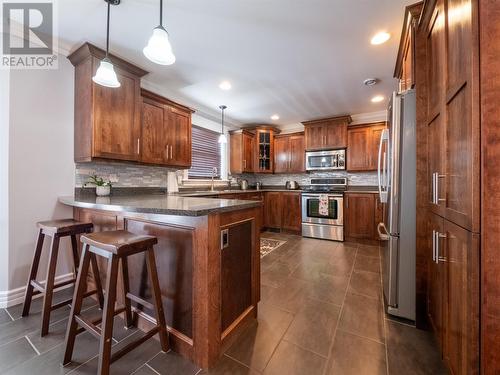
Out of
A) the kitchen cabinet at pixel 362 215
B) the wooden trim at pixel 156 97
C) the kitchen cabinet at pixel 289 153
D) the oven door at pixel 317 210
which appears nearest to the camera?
the wooden trim at pixel 156 97

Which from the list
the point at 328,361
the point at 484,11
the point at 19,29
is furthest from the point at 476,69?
the point at 19,29

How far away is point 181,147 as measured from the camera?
3.21 metres

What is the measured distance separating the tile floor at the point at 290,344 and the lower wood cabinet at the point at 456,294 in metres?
0.29

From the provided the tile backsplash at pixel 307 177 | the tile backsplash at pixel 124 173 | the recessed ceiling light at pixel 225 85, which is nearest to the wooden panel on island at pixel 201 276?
the tile backsplash at pixel 124 173

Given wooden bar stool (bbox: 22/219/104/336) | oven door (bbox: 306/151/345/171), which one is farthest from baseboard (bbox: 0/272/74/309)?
oven door (bbox: 306/151/345/171)

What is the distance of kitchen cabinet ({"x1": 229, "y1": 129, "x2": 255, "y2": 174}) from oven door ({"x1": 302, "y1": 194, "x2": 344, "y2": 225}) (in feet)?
4.82

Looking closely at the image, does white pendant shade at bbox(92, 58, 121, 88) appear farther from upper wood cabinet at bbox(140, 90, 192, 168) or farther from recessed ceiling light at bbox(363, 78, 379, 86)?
recessed ceiling light at bbox(363, 78, 379, 86)

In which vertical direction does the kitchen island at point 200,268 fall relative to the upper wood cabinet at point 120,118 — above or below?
below

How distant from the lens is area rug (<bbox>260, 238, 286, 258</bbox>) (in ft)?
11.0

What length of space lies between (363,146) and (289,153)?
155 centimetres

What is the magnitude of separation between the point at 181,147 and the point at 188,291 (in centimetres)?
237

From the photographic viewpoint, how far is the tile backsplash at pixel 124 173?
7.81ft

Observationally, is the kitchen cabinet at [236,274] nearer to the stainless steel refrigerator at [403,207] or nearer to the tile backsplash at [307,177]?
the stainless steel refrigerator at [403,207]

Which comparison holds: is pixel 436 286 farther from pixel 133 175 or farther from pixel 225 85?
pixel 133 175
